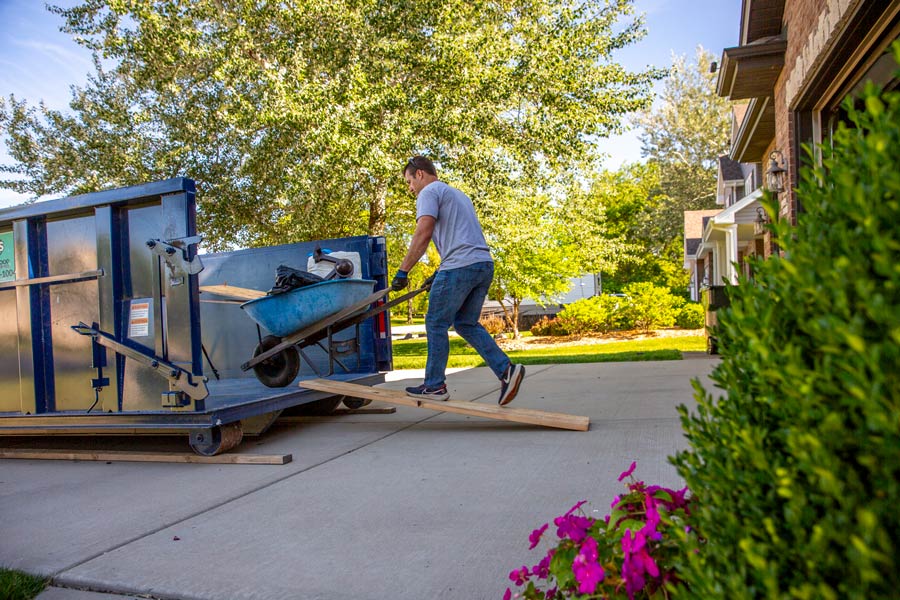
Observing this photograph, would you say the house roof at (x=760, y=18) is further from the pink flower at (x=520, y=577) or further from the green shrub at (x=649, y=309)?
the green shrub at (x=649, y=309)

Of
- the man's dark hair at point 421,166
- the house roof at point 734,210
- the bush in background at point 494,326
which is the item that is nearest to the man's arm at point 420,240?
the man's dark hair at point 421,166

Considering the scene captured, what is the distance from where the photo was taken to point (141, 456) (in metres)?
4.88

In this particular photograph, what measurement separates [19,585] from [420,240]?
3.28 meters

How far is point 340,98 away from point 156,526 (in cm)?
961

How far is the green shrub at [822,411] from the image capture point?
0.96 metres

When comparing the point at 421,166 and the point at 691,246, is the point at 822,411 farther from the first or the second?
the point at 691,246

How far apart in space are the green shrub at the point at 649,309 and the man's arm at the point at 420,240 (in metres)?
14.7

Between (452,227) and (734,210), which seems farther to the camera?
(734,210)

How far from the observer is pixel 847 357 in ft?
3.26

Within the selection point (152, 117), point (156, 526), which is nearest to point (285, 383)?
point (156, 526)

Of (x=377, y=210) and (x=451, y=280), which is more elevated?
(x=377, y=210)

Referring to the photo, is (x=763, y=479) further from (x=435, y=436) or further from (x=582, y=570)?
(x=435, y=436)

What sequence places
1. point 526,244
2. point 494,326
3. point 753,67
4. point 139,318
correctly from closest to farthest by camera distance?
point 139,318 → point 753,67 → point 526,244 → point 494,326

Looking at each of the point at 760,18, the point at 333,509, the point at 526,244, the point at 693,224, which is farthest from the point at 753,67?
the point at 693,224
